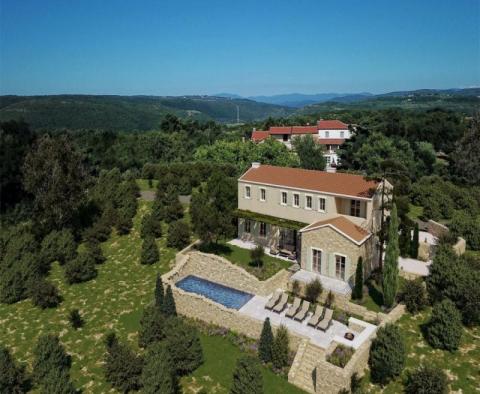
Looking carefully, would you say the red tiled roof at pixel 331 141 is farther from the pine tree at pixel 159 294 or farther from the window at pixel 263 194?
the pine tree at pixel 159 294

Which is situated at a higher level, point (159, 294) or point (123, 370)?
point (159, 294)

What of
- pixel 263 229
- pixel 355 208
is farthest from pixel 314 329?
pixel 263 229

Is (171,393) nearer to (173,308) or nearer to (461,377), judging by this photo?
(173,308)

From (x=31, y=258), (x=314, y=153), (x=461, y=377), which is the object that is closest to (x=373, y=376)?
(x=461, y=377)

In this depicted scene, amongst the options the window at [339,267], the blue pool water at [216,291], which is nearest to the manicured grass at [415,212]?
the window at [339,267]

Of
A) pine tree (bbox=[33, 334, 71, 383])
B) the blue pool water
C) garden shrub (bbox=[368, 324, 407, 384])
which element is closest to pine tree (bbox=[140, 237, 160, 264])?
the blue pool water

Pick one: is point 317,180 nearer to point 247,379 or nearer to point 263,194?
point 263,194
